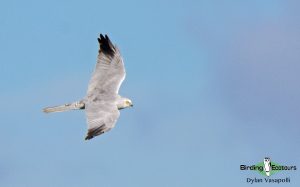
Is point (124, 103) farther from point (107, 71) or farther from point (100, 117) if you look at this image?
point (100, 117)

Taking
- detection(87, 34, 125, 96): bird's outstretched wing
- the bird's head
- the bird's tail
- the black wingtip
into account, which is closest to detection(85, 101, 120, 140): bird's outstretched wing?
the bird's tail

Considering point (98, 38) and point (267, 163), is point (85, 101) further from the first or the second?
point (267, 163)

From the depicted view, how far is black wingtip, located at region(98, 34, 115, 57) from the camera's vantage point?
55656 mm

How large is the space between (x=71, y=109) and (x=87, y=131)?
438 centimetres

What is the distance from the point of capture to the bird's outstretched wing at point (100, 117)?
49625 mm

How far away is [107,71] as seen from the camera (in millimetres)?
55312

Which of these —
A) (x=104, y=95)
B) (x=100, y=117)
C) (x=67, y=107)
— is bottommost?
(x=100, y=117)

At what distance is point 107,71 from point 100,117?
15.7 ft

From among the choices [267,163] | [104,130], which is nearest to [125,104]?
[104,130]

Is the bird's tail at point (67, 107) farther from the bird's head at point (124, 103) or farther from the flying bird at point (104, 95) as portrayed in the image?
the bird's head at point (124, 103)

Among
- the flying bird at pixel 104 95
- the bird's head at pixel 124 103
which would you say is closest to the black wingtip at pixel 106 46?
the flying bird at pixel 104 95

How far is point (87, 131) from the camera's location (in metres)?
49.3

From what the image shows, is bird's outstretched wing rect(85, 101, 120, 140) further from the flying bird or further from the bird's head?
the bird's head

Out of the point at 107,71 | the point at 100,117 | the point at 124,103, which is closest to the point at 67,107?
the point at 124,103
